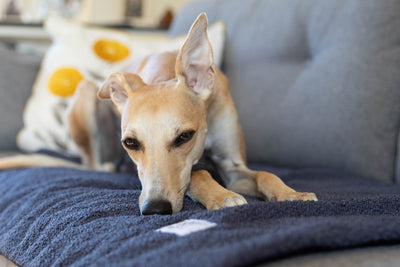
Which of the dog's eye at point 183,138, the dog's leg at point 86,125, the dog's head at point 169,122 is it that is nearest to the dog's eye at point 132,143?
the dog's head at point 169,122

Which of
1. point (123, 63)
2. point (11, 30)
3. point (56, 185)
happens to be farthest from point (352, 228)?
point (11, 30)

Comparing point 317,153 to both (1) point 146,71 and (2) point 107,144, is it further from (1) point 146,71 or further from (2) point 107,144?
(2) point 107,144

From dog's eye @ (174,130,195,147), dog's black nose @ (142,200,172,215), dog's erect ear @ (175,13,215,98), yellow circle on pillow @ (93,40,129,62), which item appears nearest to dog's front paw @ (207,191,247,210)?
dog's black nose @ (142,200,172,215)

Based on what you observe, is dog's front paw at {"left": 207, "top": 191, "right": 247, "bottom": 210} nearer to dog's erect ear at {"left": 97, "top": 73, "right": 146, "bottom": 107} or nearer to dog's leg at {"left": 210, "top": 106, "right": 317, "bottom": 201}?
dog's leg at {"left": 210, "top": 106, "right": 317, "bottom": 201}

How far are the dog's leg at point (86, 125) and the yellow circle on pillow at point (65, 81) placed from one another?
305 mm

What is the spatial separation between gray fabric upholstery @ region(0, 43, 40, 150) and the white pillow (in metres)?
0.08

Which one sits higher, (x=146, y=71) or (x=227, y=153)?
(x=146, y=71)

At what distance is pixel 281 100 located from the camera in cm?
179

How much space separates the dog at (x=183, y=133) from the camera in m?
1.01

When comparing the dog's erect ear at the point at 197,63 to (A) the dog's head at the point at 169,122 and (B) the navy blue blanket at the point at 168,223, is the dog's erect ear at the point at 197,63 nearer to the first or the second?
(A) the dog's head at the point at 169,122

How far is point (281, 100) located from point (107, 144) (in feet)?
3.27

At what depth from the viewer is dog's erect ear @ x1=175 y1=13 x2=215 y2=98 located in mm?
1191

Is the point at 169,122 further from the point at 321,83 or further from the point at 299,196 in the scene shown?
the point at 321,83

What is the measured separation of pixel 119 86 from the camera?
1350 mm
